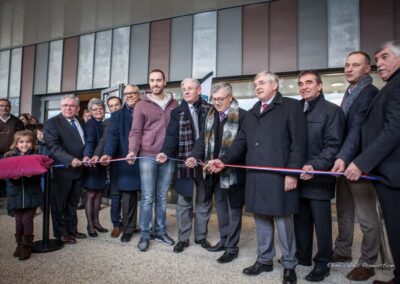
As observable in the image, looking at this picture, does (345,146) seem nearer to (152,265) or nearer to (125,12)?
(152,265)

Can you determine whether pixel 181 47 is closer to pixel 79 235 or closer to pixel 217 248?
pixel 79 235

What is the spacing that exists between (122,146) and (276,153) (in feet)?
6.45

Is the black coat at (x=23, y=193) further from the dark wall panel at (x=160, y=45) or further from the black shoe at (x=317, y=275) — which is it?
the dark wall panel at (x=160, y=45)

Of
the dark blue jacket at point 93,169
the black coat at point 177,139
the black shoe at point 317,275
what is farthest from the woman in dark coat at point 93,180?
the black shoe at point 317,275

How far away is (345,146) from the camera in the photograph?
2.38 m

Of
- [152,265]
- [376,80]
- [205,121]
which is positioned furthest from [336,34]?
[152,265]

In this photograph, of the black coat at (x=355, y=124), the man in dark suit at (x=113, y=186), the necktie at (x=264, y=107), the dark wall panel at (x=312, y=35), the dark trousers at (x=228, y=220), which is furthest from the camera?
the dark wall panel at (x=312, y=35)

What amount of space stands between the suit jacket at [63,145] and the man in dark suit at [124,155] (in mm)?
334

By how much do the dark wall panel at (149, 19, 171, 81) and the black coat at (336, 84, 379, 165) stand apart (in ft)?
18.3

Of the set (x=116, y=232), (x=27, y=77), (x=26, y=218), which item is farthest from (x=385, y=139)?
(x=27, y=77)

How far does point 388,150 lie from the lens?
1974 millimetres

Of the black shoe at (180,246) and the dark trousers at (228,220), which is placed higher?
the dark trousers at (228,220)

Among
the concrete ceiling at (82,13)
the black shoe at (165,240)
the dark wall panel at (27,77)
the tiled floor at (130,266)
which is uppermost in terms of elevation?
the concrete ceiling at (82,13)

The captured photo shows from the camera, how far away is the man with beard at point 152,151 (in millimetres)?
3276
